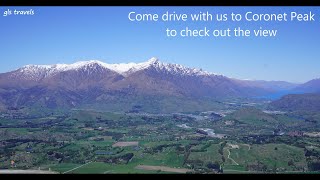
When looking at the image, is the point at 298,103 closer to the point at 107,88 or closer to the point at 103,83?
the point at 107,88

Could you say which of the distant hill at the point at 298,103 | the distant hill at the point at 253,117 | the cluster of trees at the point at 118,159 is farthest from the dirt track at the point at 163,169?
the distant hill at the point at 298,103

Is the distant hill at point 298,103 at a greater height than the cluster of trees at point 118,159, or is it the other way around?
the distant hill at point 298,103

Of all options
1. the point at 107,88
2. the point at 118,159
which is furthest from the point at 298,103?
the point at 107,88

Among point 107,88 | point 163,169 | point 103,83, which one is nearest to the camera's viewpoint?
point 163,169

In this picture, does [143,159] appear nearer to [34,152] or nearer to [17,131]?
[34,152]

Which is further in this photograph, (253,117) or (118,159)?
(253,117)
